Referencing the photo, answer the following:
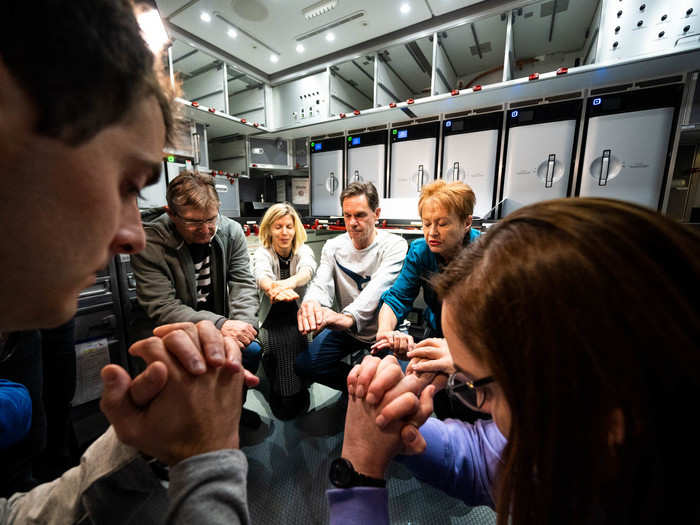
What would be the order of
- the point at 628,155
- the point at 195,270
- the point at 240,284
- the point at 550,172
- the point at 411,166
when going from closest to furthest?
the point at 195,270 < the point at 240,284 < the point at 628,155 < the point at 550,172 < the point at 411,166

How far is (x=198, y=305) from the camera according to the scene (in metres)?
1.71

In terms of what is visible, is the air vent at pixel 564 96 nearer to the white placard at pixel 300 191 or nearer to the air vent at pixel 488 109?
the air vent at pixel 488 109

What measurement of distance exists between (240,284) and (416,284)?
1.14m

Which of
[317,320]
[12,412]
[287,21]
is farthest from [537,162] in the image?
[12,412]

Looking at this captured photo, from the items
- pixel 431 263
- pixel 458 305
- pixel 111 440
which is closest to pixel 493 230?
pixel 458 305

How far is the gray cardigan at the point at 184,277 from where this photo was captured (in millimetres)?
1498

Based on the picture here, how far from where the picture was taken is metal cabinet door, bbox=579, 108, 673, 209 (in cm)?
218

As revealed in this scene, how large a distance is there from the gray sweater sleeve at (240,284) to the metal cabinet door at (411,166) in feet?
6.75

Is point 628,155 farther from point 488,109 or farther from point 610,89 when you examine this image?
point 488,109

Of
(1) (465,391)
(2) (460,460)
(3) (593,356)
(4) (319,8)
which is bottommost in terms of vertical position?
(2) (460,460)

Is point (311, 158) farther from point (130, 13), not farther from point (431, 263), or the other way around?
point (130, 13)

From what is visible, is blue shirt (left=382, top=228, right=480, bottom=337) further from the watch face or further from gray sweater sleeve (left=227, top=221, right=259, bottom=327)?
the watch face

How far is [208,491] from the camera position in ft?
1.18

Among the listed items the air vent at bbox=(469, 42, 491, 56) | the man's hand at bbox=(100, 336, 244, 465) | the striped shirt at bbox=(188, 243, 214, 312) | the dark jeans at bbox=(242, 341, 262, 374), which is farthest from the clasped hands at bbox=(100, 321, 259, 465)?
the air vent at bbox=(469, 42, 491, 56)
